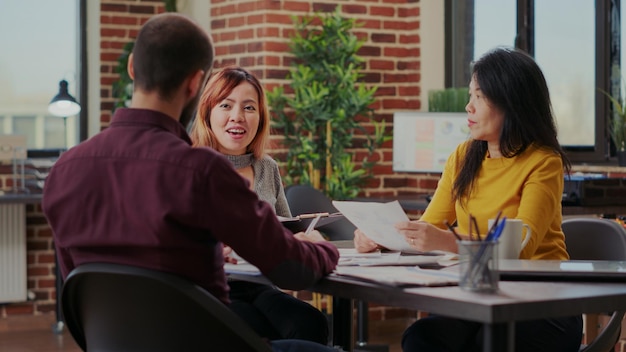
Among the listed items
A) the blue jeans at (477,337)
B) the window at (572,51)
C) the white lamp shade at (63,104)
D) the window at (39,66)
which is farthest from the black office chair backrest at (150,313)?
the window at (39,66)

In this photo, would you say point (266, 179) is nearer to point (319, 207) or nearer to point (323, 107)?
point (319, 207)

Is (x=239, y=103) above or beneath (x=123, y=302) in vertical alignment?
above

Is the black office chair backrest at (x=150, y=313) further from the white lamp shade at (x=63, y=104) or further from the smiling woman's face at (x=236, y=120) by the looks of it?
the white lamp shade at (x=63, y=104)

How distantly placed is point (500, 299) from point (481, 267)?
110 mm

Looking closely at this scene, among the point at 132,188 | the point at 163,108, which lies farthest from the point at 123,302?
the point at 163,108

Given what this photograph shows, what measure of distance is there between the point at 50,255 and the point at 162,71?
479cm

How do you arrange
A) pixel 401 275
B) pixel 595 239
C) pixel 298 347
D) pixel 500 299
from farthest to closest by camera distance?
pixel 595 239 → pixel 298 347 → pixel 401 275 → pixel 500 299

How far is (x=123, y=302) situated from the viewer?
2.00 m

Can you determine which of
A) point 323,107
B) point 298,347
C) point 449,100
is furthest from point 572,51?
point 298,347

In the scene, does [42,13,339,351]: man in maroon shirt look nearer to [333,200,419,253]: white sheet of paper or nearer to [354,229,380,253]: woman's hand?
[333,200,419,253]: white sheet of paper

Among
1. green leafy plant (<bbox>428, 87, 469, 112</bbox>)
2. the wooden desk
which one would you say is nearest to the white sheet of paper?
the wooden desk

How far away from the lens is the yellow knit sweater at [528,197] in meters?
2.84

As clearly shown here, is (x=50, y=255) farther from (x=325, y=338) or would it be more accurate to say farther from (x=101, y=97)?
(x=325, y=338)

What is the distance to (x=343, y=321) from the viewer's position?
3012mm
